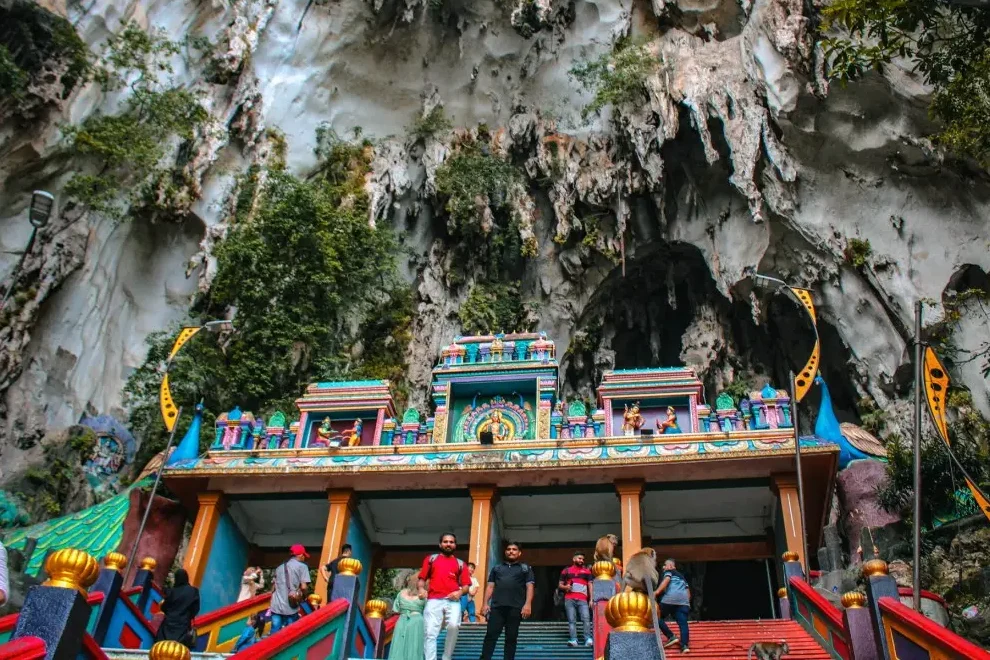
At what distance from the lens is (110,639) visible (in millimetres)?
7941

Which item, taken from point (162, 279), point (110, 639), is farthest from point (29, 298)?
point (110, 639)

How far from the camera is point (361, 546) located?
13.4 meters

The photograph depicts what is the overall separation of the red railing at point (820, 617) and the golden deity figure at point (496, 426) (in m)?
5.46

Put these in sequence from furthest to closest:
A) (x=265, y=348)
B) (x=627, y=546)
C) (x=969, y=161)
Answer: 1. (x=265, y=348)
2. (x=969, y=161)
3. (x=627, y=546)

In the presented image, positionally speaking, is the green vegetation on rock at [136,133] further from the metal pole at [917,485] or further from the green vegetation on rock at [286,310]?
the metal pole at [917,485]

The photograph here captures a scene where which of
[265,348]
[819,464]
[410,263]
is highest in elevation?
[410,263]

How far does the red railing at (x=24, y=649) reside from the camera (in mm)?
3885

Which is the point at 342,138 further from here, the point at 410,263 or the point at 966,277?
the point at 966,277

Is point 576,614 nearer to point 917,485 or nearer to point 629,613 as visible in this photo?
point 917,485

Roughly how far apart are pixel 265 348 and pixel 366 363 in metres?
2.84

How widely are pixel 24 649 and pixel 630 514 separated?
354 inches

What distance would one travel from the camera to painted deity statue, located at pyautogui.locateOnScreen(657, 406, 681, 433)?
1269cm

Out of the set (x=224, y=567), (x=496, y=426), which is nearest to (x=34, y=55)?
(x=224, y=567)

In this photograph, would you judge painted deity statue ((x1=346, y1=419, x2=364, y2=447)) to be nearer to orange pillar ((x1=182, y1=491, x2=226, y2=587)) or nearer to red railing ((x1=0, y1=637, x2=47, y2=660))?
orange pillar ((x1=182, y1=491, x2=226, y2=587))
